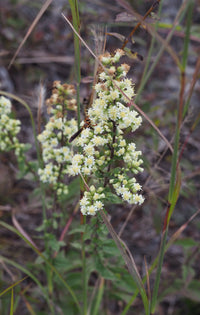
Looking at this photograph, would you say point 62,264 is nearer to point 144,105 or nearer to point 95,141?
point 95,141

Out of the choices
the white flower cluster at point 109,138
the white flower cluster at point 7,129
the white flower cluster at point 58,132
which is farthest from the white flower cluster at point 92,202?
the white flower cluster at point 7,129

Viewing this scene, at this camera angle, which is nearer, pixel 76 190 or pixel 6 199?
pixel 76 190

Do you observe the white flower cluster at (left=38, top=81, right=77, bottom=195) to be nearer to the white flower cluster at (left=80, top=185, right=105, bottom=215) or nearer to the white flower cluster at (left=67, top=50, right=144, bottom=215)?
the white flower cluster at (left=67, top=50, right=144, bottom=215)

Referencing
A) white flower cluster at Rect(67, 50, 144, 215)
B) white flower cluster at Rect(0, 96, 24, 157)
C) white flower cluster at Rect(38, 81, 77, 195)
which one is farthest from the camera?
white flower cluster at Rect(0, 96, 24, 157)

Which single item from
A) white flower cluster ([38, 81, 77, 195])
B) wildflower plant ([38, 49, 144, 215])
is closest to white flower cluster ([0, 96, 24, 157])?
white flower cluster ([38, 81, 77, 195])

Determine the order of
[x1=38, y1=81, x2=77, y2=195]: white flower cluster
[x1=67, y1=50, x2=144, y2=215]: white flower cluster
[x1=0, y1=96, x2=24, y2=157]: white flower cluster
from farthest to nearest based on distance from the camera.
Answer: [x1=0, y1=96, x2=24, y2=157]: white flower cluster → [x1=38, y1=81, x2=77, y2=195]: white flower cluster → [x1=67, y1=50, x2=144, y2=215]: white flower cluster

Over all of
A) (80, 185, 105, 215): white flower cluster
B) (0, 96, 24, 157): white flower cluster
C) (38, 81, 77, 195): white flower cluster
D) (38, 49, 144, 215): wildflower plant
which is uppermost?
(0, 96, 24, 157): white flower cluster

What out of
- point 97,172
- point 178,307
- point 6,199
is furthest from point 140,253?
point 97,172

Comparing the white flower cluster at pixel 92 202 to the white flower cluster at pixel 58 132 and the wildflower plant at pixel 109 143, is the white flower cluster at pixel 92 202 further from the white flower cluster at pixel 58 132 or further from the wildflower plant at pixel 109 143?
the white flower cluster at pixel 58 132
